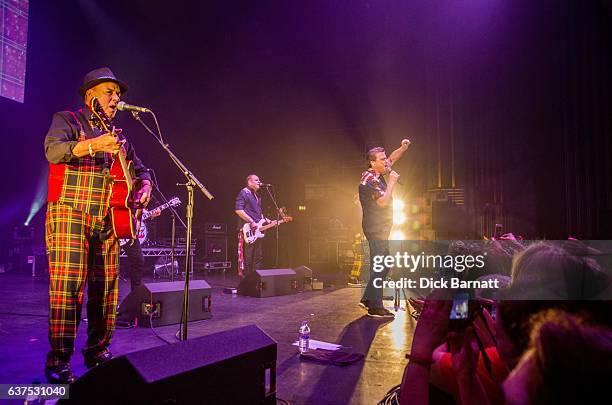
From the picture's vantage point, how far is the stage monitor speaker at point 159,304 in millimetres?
4410

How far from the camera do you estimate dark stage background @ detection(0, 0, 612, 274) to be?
7.14 m

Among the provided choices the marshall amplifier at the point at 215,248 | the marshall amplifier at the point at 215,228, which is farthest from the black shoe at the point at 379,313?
the marshall amplifier at the point at 215,228

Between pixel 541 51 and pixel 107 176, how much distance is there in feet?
26.4

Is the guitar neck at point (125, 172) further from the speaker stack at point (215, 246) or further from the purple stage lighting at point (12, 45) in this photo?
the speaker stack at point (215, 246)

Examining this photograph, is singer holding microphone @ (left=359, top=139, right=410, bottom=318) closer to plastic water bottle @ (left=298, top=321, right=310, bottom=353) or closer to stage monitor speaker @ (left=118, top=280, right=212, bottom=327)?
plastic water bottle @ (left=298, top=321, right=310, bottom=353)

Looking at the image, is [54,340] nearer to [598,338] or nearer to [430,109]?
[598,338]

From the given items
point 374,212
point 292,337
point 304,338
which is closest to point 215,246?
point 374,212

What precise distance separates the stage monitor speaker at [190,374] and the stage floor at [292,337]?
0.63 m

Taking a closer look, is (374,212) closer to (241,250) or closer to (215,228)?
(241,250)

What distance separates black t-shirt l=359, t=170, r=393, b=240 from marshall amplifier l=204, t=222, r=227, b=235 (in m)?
7.46

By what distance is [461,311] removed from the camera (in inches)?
56.4

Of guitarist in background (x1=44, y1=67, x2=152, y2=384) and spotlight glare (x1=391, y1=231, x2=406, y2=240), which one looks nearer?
guitarist in background (x1=44, y1=67, x2=152, y2=384)

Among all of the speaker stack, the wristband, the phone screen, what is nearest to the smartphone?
the phone screen

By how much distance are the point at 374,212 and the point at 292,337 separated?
205 cm
